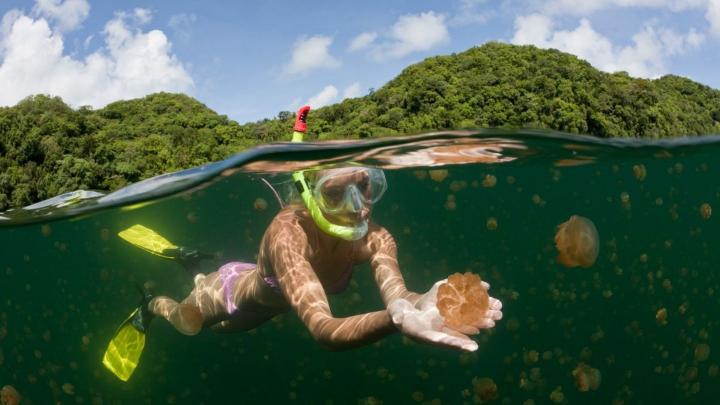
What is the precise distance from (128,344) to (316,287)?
10.7 feet

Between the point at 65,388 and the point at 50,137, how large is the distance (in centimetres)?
3546

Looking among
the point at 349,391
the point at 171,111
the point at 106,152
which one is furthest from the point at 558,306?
the point at 171,111

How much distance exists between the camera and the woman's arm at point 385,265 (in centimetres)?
450

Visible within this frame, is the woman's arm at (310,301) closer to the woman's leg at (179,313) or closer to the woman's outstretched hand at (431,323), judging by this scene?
the woman's outstretched hand at (431,323)

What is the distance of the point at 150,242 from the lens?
7223 millimetres

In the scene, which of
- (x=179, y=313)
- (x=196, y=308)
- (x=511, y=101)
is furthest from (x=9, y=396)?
(x=511, y=101)

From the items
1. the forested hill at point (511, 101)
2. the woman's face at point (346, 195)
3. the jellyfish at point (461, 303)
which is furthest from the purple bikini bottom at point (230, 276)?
the forested hill at point (511, 101)

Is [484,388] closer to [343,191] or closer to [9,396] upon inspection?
[343,191]

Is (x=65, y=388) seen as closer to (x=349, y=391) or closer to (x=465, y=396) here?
(x=349, y=391)

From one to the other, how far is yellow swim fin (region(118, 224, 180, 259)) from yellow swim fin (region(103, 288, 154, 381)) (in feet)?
1.63

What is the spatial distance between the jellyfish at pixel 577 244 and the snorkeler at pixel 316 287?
6.50 ft

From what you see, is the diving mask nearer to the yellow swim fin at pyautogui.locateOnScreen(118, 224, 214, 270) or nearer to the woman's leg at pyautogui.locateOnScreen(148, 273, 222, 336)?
the woman's leg at pyautogui.locateOnScreen(148, 273, 222, 336)

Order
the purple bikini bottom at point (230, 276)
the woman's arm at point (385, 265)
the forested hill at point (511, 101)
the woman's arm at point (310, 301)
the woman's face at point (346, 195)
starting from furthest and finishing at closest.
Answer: the forested hill at point (511, 101) < the purple bikini bottom at point (230, 276) < the woman's face at point (346, 195) < the woman's arm at point (385, 265) < the woman's arm at point (310, 301)

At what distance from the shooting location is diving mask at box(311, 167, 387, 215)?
16.3 feet
